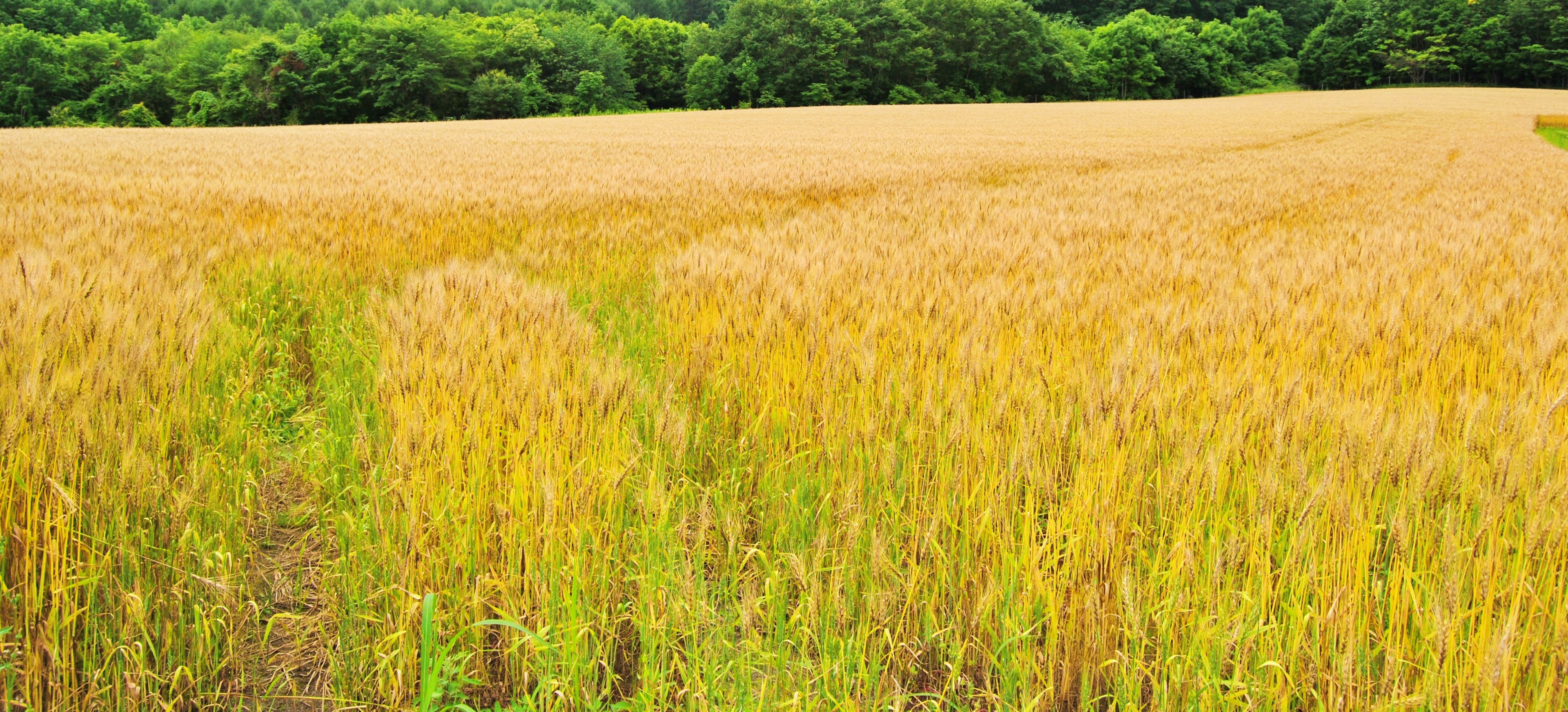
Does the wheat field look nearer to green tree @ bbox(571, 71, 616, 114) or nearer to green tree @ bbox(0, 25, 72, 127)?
green tree @ bbox(571, 71, 616, 114)

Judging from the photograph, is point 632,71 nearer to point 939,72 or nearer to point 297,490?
point 939,72

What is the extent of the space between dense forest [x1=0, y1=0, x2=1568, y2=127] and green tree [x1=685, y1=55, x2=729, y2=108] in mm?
146

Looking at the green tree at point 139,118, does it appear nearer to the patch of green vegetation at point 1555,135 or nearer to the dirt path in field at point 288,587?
the dirt path in field at point 288,587

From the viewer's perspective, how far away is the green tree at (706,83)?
65375 mm

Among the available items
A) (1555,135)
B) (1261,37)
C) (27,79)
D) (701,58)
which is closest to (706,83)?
(701,58)

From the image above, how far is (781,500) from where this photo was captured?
2.00 m

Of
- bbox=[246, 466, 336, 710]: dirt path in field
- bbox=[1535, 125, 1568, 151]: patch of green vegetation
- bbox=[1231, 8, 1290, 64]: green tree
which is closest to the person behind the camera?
bbox=[246, 466, 336, 710]: dirt path in field

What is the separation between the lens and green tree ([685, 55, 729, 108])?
214 ft

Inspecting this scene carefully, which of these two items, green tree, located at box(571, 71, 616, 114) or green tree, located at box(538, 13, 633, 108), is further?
green tree, located at box(538, 13, 633, 108)

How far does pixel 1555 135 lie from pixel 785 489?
40.6 m

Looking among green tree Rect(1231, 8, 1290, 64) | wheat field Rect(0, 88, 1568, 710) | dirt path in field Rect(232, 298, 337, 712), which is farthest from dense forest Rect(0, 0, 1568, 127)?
dirt path in field Rect(232, 298, 337, 712)

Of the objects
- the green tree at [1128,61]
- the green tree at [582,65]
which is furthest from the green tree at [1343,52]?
the green tree at [582,65]

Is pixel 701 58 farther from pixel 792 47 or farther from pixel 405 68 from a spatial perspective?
pixel 405 68

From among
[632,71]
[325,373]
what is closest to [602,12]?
[632,71]
